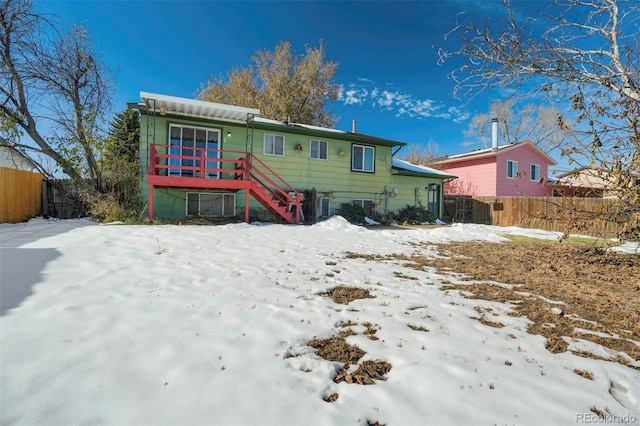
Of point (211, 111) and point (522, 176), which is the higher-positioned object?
point (211, 111)

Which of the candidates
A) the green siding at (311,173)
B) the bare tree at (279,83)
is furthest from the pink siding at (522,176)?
the bare tree at (279,83)

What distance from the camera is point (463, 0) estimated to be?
18.3 ft

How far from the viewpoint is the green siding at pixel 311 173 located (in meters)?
10.9

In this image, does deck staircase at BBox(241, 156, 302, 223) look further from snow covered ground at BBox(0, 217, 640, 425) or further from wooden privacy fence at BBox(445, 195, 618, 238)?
wooden privacy fence at BBox(445, 195, 618, 238)

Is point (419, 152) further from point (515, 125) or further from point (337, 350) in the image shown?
point (337, 350)

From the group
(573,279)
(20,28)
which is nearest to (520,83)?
(573,279)

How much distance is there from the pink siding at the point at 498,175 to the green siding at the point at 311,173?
18.3 feet

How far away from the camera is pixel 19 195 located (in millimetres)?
10078

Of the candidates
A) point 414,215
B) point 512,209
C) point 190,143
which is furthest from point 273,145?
point 512,209

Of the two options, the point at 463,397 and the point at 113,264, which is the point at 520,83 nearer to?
the point at 463,397

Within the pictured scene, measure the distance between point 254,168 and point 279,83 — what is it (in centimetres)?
1466

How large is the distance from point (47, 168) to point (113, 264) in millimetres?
11101

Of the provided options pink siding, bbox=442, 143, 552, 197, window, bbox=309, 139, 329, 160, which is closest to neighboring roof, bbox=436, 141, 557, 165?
pink siding, bbox=442, 143, 552, 197

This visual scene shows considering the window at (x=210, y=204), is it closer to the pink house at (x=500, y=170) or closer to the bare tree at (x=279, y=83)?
the bare tree at (x=279, y=83)
